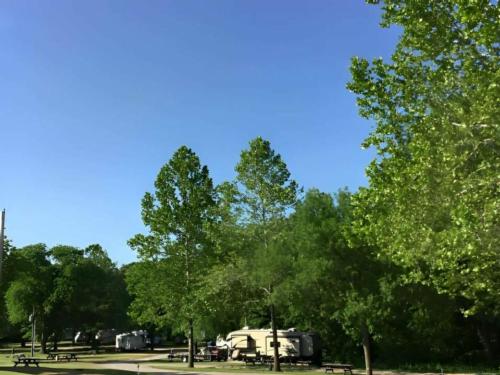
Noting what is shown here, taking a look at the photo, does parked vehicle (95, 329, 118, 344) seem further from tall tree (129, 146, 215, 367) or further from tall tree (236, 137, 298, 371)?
tall tree (236, 137, 298, 371)

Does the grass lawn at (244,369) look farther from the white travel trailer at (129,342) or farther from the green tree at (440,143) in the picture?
the white travel trailer at (129,342)

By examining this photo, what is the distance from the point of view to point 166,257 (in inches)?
1693

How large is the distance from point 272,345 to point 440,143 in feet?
106

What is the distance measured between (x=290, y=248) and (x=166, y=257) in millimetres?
12545

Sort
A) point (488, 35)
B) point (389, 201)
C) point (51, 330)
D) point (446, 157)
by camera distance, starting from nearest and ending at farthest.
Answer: point (488, 35) → point (446, 157) → point (389, 201) → point (51, 330)

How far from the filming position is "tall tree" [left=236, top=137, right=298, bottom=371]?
3597 cm

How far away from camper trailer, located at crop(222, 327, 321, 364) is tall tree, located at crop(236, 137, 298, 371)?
744 centimetres

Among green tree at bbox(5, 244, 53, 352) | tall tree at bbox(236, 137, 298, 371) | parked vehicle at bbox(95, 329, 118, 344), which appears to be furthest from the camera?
parked vehicle at bbox(95, 329, 118, 344)

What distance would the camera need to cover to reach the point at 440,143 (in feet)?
55.6

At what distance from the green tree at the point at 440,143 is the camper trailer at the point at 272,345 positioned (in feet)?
86.0

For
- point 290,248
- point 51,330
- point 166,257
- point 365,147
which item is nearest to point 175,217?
point 166,257

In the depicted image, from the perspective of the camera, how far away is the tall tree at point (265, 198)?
35969 millimetres

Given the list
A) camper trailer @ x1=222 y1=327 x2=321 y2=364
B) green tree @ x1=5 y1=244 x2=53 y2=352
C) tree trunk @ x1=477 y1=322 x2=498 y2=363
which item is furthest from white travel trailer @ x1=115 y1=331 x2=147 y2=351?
tree trunk @ x1=477 y1=322 x2=498 y2=363

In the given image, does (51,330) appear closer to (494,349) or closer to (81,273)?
(81,273)
